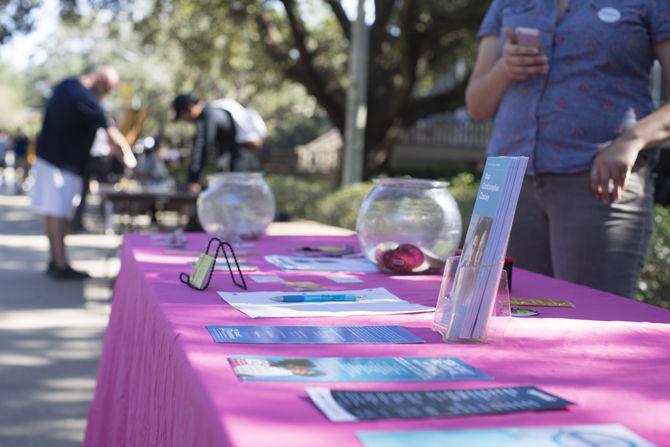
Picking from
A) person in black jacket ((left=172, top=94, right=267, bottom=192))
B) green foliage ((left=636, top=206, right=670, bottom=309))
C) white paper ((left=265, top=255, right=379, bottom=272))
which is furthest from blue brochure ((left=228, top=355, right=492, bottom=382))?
person in black jacket ((left=172, top=94, right=267, bottom=192))

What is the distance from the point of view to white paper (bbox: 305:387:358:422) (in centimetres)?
109

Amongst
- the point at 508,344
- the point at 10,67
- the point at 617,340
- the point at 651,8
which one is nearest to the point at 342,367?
the point at 508,344

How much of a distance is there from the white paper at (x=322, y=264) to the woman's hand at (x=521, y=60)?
2.49 feet

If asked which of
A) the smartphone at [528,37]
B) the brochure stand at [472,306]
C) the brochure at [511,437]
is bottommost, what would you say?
the brochure at [511,437]

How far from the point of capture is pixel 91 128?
770 centimetres

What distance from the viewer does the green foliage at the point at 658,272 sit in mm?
5332

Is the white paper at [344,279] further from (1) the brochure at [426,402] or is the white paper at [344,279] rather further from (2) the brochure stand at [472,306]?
(1) the brochure at [426,402]

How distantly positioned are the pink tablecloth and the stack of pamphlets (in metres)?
0.05

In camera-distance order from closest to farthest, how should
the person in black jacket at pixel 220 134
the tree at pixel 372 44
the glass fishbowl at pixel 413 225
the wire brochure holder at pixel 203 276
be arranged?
the wire brochure holder at pixel 203 276
the glass fishbowl at pixel 413 225
the person in black jacket at pixel 220 134
the tree at pixel 372 44

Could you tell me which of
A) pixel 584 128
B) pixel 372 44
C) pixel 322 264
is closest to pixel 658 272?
pixel 584 128

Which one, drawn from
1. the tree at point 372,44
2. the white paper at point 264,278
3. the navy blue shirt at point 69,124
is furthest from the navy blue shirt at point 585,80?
the tree at point 372,44

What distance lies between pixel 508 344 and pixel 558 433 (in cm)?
51

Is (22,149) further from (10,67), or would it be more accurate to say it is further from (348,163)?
(10,67)

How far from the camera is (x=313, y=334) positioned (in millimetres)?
1581
